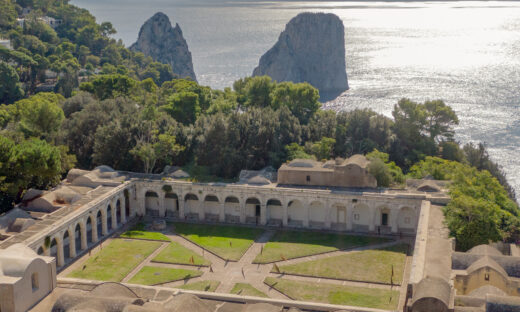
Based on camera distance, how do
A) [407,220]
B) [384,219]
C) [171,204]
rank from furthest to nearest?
1. [171,204]
2. [384,219]
3. [407,220]

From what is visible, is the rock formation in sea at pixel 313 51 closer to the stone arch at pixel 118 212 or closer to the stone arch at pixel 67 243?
A: the stone arch at pixel 118 212

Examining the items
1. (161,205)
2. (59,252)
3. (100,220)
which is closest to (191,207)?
(161,205)

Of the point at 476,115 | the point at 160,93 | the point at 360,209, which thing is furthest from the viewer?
the point at 476,115

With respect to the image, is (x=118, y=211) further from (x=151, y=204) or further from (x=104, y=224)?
(x=104, y=224)

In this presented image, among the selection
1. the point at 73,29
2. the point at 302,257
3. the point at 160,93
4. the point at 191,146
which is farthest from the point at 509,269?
the point at 73,29

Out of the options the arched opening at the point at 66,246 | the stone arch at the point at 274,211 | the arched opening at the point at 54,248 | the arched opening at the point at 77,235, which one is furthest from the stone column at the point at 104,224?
the stone arch at the point at 274,211

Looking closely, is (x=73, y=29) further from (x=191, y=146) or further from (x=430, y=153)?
(x=430, y=153)
